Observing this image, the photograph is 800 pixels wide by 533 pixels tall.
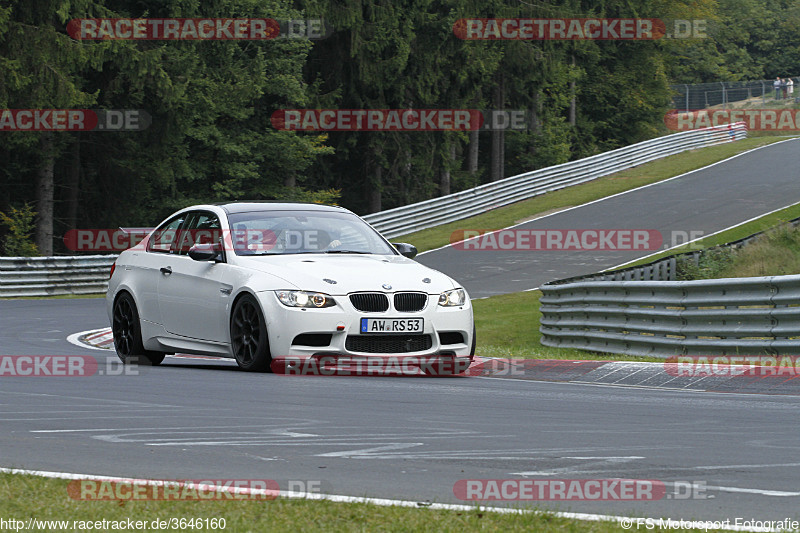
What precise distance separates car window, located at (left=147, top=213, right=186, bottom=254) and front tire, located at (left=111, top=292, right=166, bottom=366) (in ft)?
1.88

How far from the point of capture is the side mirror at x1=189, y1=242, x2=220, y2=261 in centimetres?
1173

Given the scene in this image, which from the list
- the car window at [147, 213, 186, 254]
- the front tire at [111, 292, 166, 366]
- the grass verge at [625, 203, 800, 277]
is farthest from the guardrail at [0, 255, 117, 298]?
the car window at [147, 213, 186, 254]

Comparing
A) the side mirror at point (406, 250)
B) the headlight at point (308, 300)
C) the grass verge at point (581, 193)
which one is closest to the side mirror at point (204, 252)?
the headlight at point (308, 300)

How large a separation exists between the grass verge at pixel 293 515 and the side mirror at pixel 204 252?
6.25 m

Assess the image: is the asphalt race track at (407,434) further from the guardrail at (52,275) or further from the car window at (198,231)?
the guardrail at (52,275)

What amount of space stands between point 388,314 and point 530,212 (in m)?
30.6

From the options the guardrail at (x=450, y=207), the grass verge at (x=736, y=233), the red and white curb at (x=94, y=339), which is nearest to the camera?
the red and white curb at (x=94, y=339)

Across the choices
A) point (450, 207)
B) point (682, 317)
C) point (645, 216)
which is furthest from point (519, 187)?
point (682, 317)

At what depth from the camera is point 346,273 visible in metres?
11.0

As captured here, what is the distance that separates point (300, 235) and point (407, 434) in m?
4.60

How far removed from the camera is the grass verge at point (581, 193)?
39.7m

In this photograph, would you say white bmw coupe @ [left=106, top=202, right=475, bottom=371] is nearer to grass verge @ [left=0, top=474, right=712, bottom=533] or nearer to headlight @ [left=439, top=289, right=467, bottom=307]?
headlight @ [left=439, top=289, right=467, bottom=307]

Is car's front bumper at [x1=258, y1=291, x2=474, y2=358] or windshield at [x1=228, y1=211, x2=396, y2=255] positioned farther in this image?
windshield at [x1=228, y1=211, x2=396, y2=255]

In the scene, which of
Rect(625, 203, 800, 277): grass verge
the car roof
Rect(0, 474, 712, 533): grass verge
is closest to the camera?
Rect(0, 474, 712, 533): grass verge
